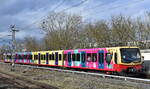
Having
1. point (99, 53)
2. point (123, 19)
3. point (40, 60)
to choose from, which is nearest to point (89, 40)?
point (123, 19)

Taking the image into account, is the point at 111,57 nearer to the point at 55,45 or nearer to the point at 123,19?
the point at 123,19

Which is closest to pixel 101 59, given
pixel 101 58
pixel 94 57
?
pixel 101 58

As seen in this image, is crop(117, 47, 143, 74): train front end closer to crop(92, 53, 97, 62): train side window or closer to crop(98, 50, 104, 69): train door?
crop(98, 50, 104, 69): train door

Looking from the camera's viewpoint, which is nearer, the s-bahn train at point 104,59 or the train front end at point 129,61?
the train front end at point 129,61

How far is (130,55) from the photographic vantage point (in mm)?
19703

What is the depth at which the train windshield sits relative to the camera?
63.5 ft

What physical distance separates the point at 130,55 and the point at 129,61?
626 mm

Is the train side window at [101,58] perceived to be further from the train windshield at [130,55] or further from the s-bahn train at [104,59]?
the train windshield at [130,55]

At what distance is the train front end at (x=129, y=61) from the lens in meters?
19.1

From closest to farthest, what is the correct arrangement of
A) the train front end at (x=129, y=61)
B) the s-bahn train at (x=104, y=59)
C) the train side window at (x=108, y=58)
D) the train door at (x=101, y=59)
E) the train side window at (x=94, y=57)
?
the train front end at (x=129, y=61) < the s-bahn train at (x=104, y=59) < the train side window at (x=108, y=58) < the train door at (x=101, y=59) < the train side window at (x=94, y=57)

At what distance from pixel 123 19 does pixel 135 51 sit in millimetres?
23639

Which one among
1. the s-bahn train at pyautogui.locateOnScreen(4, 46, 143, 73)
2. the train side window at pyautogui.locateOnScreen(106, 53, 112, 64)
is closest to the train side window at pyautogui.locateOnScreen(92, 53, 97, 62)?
the s-bahn train at pyautogui.locateOnScreen(4, 46, 143, 73)

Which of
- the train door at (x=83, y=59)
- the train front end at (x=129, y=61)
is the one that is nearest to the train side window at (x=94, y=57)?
the train door at (x=83, y=59)

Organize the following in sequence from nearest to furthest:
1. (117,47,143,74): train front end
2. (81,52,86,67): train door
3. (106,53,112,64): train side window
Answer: (117,47,143,74): train front end < (106,53,112,64): train side window < (81,52,86,67): train door
